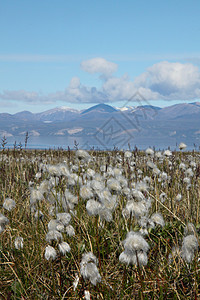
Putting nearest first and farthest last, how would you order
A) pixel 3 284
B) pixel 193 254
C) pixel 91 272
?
pixel 91 272 < pixel 193 254 < pixel 3 284

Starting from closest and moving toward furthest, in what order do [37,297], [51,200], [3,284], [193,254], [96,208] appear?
[193,254]
[96,208]
[37,297]
[3,284]
[51,200]

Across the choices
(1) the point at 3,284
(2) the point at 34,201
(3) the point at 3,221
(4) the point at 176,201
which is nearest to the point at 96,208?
(3) the point at 3,221

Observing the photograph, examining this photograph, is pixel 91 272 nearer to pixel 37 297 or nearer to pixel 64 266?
pixel 37 297

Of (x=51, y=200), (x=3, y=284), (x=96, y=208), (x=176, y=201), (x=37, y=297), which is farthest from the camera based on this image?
(x=176, y=201)

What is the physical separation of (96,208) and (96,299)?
70 cm

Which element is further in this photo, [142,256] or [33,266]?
[33,266]

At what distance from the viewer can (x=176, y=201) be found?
17.9 feet

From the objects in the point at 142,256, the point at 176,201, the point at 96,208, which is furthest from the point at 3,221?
the point at 176,201

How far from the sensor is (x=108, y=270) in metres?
3.15

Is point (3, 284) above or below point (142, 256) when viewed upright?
below

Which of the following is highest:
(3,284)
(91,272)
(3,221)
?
(3,221)

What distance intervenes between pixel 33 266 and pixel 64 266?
297 mm

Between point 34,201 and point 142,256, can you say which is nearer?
point 142,256

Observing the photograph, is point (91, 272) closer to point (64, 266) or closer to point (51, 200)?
point (64, 266)
